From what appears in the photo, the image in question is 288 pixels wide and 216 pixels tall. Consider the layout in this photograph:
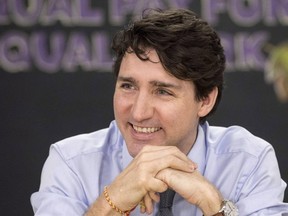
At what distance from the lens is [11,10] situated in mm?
3686

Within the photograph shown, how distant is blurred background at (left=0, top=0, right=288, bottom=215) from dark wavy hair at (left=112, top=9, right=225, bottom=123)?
1176 mm

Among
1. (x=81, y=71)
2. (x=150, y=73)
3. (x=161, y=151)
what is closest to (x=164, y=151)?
(x=161, y=151)

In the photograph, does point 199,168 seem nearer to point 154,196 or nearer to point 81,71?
point 154,196

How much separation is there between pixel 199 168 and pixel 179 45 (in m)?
0.46

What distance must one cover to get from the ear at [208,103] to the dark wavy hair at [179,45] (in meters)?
0.03

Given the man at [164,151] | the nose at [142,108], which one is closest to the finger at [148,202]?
the man at [164,151]

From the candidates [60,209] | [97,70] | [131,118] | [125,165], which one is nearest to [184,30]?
[131,118]

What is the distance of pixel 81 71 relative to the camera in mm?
3723

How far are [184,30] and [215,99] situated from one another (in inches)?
12.8

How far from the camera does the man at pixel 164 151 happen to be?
Result: 2.32m

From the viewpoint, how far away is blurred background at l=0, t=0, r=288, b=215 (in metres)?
3.68

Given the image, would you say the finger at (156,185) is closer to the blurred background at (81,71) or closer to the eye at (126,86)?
the eye at (126,86)

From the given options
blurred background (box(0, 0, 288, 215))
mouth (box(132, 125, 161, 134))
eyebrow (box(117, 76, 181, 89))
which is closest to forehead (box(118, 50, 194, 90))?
eyebrow (box(117, 76, 181, 89))

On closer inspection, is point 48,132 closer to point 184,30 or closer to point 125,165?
point 125,165
